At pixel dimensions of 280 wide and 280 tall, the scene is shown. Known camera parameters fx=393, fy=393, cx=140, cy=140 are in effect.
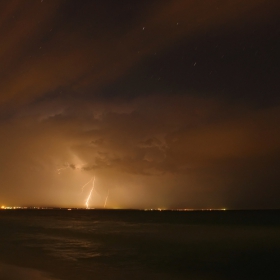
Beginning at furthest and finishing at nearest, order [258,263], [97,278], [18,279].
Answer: [258,263], [97,278], [18,279]

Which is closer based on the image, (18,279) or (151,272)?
(18,279)

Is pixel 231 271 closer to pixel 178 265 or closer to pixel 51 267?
pixel 178 265

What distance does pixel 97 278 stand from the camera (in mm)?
16734

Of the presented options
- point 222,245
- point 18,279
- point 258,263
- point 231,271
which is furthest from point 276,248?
point 18,279

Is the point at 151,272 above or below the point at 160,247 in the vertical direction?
below

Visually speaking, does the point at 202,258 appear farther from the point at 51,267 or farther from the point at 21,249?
the point at 21,249

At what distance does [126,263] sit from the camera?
2159 cm

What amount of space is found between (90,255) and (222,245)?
1217 centimetres

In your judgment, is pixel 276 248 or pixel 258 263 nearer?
pixel 258 263

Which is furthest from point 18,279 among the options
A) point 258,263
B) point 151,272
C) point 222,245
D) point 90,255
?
point 222,245

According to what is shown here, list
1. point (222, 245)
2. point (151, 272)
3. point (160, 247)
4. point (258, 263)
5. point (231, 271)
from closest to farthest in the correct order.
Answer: point (151, 272), point (231, 271), point (258, 263), point (160, 247), point (222, 245)

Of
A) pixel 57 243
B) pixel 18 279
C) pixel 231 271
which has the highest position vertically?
pixel 57 243

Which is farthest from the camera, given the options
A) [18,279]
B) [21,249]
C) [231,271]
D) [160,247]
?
[160,247]

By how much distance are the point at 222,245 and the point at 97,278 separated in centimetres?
1699
